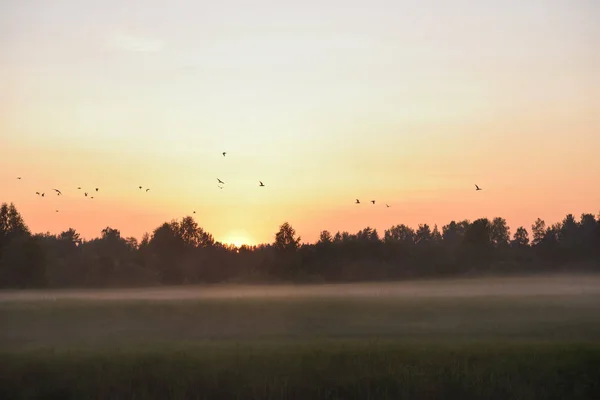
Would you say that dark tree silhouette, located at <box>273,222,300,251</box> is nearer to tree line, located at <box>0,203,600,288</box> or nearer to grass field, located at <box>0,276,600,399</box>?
tree line, located at <box>0,203,600,288</box>

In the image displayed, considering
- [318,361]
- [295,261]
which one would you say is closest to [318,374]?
[318,361]

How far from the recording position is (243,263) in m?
137

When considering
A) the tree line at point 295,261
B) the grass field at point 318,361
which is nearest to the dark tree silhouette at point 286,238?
the tree line at point 295,261

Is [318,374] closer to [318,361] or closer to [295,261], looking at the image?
[318,361]

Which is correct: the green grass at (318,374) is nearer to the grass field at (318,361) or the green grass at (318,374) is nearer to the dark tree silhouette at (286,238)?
the grass field at (318,361)

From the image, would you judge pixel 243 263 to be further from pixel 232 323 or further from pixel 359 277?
pixel 232 323

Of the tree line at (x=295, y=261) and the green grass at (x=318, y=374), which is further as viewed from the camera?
the tree line at (x=295, y=261)

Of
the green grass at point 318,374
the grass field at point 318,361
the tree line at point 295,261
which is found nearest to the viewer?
the green grass at point 318,374

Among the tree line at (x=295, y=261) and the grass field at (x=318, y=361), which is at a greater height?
the tree line at (x=295, y=261)

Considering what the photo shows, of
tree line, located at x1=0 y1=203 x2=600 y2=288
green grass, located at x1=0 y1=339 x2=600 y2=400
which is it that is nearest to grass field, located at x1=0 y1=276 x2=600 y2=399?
green grass, located at x1=0 y1=339 x2=600 y2=400

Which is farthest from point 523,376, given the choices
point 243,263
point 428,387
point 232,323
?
point 243,263

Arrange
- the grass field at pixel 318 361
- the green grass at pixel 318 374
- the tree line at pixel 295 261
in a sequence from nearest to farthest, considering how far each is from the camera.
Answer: the green grass at pixel 318 374 < the grass field at pixel 318 361 < the tree line at pixel 295 261

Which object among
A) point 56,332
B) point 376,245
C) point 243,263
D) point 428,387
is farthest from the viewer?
point 243,263

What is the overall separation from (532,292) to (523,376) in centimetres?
4808
